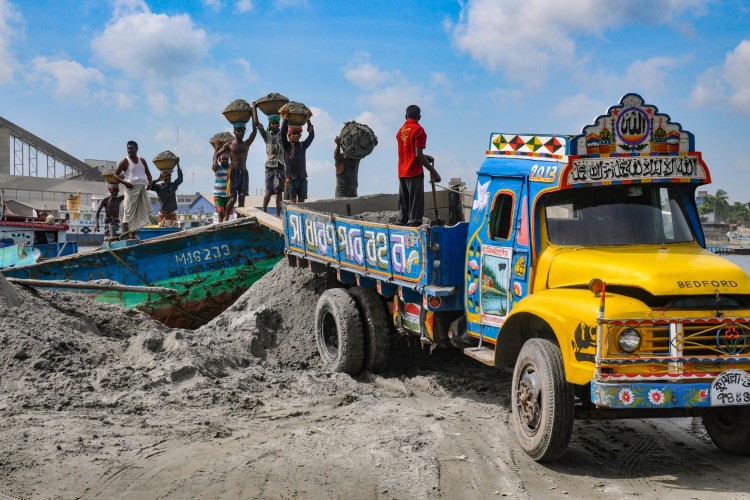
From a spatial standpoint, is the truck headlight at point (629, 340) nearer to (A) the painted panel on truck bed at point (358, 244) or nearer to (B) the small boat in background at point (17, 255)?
(A) the painted panel on truck bed at point (358, 244)

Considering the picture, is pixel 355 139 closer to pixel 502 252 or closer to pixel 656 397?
pixel 502 252

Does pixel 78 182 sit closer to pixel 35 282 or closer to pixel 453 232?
pixel 35 282

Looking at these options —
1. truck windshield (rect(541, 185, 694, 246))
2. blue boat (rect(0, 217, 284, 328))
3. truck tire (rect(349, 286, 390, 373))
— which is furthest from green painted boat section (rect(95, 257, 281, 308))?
truck windshield (rect(541, 185, 694, 246))

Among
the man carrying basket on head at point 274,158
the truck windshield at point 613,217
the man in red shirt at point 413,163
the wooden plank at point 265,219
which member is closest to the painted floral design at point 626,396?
the truck windshield at point 613,217

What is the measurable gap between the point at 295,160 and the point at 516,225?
305 inches

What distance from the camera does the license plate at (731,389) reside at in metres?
5.71

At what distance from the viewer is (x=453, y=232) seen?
8.05 m

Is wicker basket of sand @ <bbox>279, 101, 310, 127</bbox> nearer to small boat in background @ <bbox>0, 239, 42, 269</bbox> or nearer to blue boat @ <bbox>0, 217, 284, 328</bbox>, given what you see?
blue boat @ <bbox>0, 217, 284, 328</bbox>

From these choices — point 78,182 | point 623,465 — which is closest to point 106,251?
point 623,465

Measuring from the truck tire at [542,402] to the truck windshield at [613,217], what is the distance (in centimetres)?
107

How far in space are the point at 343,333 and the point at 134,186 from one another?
8537mm

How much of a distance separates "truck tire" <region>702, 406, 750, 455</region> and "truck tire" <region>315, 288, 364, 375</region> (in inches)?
157

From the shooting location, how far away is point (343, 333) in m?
9.59

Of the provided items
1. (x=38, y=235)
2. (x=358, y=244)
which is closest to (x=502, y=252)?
(x=358, y=244)
